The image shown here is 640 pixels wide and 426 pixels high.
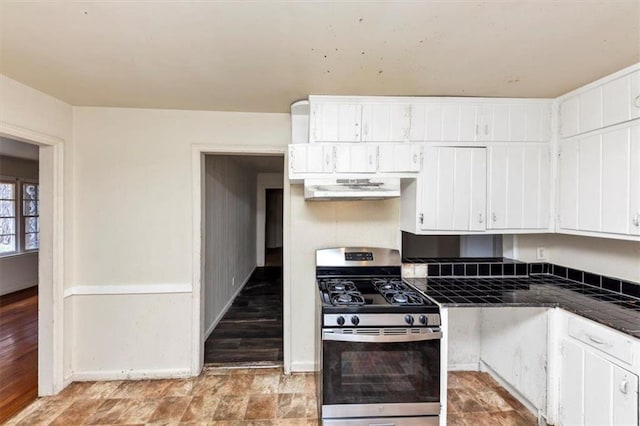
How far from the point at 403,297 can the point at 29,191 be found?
7100 millimetres

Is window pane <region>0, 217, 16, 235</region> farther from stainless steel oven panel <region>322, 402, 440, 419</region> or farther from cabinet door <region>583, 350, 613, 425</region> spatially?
cabinet door <region>583, 350, 613, 425</region>

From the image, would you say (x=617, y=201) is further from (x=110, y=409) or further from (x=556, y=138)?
(x=110, y=409)

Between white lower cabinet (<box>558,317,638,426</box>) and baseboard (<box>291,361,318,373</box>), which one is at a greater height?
white lower cabinet (<box>558,317,638,426</box>)

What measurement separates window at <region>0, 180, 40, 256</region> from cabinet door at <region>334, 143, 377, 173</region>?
622cm

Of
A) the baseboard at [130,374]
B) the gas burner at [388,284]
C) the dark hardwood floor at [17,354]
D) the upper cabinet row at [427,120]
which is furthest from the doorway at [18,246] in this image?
the upper cabinet row at [427,120]

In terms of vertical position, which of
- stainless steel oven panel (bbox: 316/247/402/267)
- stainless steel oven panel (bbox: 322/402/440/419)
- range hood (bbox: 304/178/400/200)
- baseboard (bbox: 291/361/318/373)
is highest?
range hood (bbox: 304/178/400/200)

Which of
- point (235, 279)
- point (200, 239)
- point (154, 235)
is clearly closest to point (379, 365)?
point (200, 239)

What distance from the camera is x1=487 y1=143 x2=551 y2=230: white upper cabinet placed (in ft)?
7.63

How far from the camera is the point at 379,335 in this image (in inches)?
69.4

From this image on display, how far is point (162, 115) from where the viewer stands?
259cm

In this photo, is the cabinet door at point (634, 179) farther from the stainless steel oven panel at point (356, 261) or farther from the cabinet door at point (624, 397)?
the stainless steel oven panel at point (356, 261)

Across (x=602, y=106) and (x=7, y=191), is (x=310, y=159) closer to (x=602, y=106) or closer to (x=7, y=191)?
(x=602, y=106)

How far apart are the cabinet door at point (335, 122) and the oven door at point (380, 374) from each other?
1.38 m

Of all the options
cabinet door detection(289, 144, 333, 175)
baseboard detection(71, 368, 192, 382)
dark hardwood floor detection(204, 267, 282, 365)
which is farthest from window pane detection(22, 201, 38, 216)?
cabinet door detection(289, 144, 333, 175)
